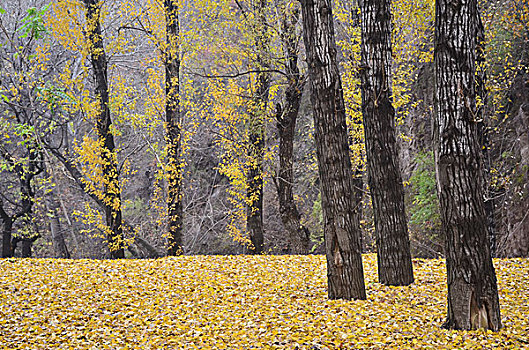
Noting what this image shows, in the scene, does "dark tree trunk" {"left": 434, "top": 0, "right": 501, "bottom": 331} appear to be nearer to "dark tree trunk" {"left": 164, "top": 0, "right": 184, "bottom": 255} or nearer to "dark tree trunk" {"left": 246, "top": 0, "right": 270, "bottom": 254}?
"dark tree trunk" {"left": 246, "top": 0, "right": 270, "bottom": 254}

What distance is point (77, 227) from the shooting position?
738 inches

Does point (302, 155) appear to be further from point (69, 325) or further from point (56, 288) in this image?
point (69, 325)

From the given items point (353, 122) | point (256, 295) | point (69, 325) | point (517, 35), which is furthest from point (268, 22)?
point (69, 325)

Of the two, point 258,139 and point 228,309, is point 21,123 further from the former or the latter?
point 228,309

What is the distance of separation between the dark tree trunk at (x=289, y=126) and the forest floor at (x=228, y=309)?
2.47m

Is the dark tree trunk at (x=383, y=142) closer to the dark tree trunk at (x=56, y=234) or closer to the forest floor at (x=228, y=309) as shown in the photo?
the forest floor at (x=228, y=309)

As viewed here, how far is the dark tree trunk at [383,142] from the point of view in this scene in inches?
252

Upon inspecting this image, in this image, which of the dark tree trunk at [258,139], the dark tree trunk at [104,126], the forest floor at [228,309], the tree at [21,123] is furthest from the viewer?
the tree at [21,123]

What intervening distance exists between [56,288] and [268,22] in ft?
24.1

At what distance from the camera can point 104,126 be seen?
10.9 meters

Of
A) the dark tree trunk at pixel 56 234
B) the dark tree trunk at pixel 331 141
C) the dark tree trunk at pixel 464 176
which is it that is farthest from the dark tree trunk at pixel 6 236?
the dark tree trunk at pixel 464 176

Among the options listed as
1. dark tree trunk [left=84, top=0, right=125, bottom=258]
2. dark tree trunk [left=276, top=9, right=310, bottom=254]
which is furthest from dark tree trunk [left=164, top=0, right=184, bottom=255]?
dark tree trunk [left=276, top=9, right=310, bottom=254]

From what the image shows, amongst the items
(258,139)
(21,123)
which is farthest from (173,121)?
(21,123)

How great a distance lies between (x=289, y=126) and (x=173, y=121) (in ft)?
8.91
